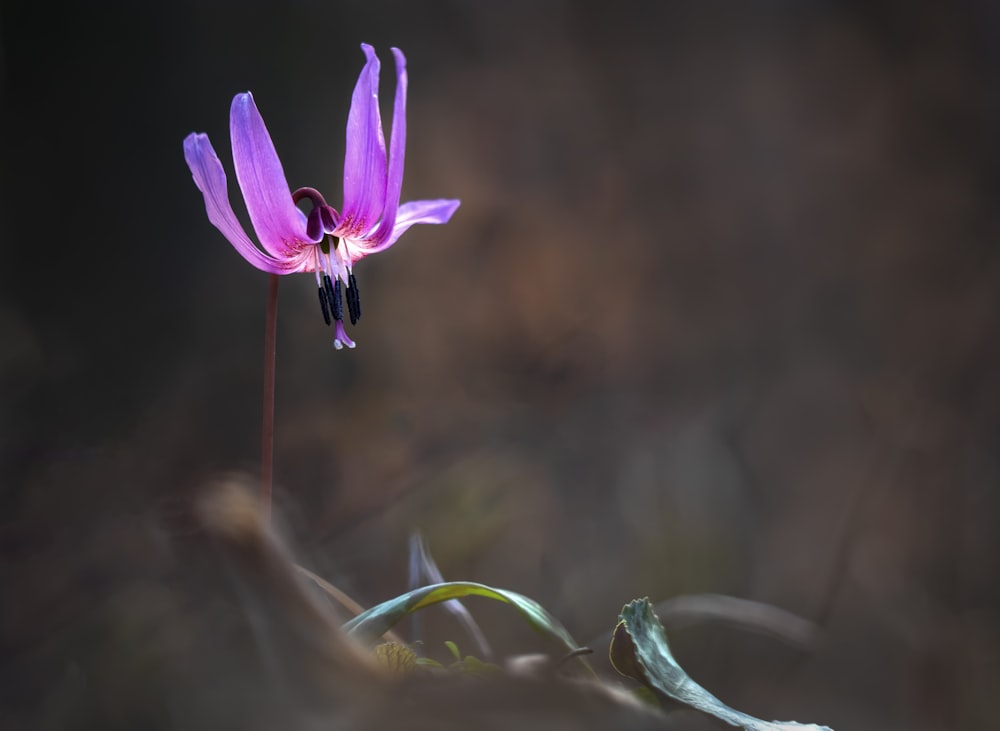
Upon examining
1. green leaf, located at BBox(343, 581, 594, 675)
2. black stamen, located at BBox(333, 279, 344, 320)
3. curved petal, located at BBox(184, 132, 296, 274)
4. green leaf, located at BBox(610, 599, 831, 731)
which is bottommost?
green leaf, located at BBox(343, 581, 594, 675)

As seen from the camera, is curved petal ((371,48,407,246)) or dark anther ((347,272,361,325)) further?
dark anther ((347,272,361,325))

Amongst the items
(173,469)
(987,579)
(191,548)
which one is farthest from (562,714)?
(987,579)

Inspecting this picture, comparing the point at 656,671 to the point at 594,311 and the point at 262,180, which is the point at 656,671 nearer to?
the point at 262,180

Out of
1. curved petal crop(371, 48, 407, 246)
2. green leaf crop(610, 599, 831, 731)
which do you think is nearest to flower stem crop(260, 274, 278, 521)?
curved petal crop(371, 48, 407, 246)

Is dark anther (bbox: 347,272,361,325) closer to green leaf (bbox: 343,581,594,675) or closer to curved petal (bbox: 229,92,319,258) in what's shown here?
curved petal (bbox: 229,92,319,258)

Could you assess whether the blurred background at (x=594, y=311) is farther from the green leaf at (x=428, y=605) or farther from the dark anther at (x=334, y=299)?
the green leaf at (x=428, y=605)

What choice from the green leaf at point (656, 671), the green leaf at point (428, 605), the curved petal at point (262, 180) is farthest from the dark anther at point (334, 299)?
the green leaf at point (656, 671)
